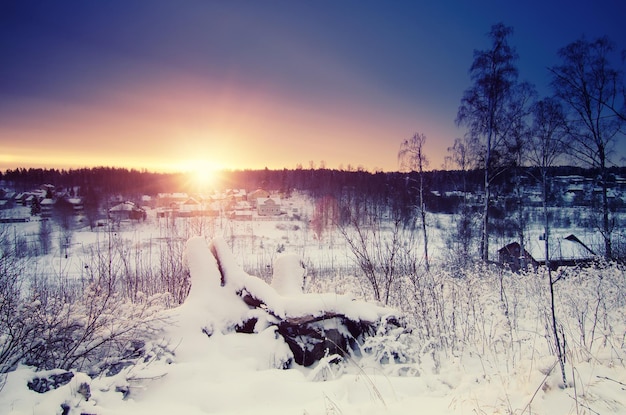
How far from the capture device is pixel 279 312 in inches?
167

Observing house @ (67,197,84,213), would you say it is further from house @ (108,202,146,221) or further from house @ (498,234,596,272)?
house @ (498,234,596,272)

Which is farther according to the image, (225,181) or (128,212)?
(225,181)

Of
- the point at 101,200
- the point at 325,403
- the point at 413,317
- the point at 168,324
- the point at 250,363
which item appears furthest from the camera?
the point at 101,200

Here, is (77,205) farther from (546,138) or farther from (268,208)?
(546,138)

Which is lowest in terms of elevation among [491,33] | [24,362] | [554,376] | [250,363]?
[250,363]

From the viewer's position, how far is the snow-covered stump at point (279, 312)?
4.19 m

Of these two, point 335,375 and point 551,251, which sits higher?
point 335,375

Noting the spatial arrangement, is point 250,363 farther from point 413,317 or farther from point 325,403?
point 413,317

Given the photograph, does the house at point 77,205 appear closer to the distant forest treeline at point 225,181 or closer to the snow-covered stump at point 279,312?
the distant forest treeline at point 225,181

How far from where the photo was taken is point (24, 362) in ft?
10.5

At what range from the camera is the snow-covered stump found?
419 cm

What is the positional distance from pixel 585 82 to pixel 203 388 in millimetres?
13869

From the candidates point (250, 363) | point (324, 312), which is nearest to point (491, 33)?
point (324, 312)

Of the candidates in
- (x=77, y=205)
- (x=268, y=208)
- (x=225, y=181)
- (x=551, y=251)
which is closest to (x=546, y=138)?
(x=551, y=251)
